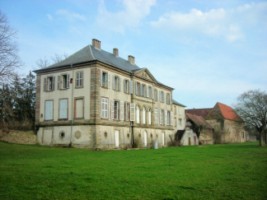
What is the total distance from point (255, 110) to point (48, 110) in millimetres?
26550

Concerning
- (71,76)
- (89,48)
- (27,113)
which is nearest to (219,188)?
(71,76)

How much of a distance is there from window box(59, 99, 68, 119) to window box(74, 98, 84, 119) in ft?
4.06

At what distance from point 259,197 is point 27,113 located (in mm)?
44888

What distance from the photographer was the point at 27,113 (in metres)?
48.6

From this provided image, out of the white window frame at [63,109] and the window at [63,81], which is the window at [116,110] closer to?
the white window frame at [63,109]

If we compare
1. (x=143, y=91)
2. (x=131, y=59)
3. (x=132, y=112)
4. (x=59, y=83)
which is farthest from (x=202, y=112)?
(x=59, y=83)

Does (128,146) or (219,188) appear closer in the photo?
(219,188)

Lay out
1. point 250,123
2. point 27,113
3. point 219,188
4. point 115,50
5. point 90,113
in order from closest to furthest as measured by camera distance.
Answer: point 219,188
point 90,113
point 250,123
point 115,50
point 27,113

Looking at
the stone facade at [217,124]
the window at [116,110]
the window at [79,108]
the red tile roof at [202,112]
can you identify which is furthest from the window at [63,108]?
the red tile roof at [202,112]

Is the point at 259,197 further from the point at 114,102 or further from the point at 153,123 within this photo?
the point at 153,123

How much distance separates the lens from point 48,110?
3644cm

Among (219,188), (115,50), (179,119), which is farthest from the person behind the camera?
(179,119)

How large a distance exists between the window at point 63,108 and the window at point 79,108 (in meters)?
1.24

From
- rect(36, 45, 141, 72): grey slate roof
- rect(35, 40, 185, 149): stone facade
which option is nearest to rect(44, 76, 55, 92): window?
rect(35, 40, 185, 149): stone facade
